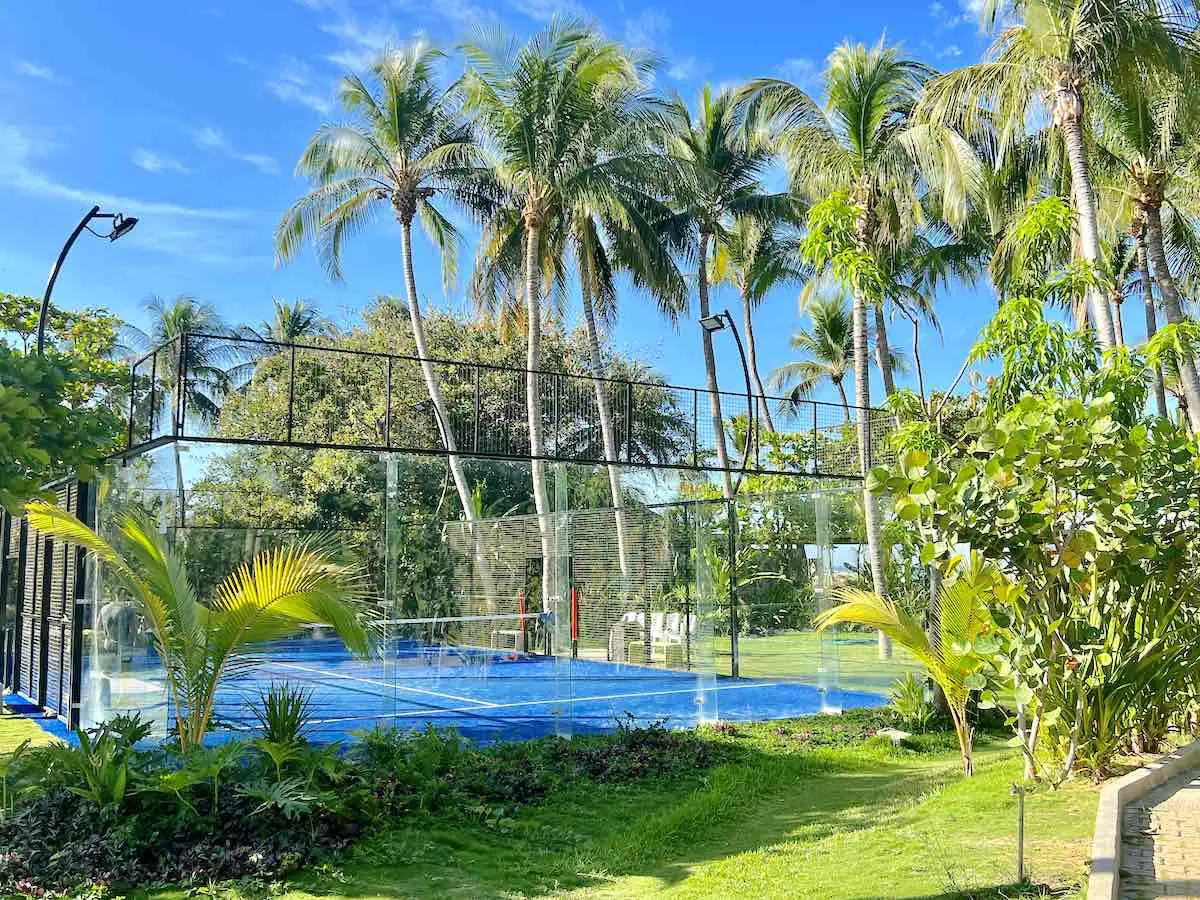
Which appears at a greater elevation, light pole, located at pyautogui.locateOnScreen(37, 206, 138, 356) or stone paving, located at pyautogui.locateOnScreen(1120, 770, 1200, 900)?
light pole, located at pyautogui.locateOnScreen(37, 206, 138, 356)

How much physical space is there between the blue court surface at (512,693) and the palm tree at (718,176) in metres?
9.94

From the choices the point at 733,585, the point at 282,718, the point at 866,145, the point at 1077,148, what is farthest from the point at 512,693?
the point at 866,145

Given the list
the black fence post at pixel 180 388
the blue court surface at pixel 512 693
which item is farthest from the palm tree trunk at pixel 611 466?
the black fence post at pixel 180 388

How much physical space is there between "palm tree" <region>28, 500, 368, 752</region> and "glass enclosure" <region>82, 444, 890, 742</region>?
1.87 m

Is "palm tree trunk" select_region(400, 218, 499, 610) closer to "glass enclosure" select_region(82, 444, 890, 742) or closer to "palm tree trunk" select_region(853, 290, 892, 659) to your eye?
"glass enclosure" select_region(82, 444, 890, 742)

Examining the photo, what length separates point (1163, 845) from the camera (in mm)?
5582

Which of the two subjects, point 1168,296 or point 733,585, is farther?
point 1168,296

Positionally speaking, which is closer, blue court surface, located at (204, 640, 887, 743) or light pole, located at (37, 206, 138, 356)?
blue court surface, located at (204, 640, 887, 743)

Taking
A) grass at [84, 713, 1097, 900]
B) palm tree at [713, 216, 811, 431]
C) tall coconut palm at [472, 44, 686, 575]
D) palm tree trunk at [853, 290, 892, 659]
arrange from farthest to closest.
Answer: palm tree at [713, 216, 811, 431], tall coconut palm at [472, 44, 686, 575], palm tree trunk at [853, 290, 892, 659], grass at [84, 713, 1097, 900]

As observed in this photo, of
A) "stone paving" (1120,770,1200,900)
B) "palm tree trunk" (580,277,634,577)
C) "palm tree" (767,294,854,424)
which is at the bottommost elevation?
"stone paving" (1120,770,1200,900)

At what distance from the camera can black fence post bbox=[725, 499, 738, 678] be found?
12102 mm

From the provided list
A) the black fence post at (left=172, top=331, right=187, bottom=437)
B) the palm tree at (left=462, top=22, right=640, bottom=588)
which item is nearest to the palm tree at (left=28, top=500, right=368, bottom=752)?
the black fence post at (left=172, top=331, right=187, bottom=437)

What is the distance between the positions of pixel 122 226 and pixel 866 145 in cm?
987

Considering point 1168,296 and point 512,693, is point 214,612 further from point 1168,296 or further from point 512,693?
point 1168,296
